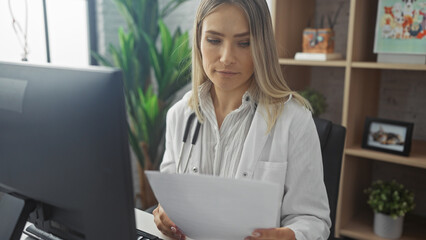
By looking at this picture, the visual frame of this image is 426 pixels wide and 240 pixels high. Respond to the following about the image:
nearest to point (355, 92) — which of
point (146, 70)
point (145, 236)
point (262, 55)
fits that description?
point (262, 55)

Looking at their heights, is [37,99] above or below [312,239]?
above

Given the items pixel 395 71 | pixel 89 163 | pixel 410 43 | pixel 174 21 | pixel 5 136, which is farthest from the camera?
pixel 174 21

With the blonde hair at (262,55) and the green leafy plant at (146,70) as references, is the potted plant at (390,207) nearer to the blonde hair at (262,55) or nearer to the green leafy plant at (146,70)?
the blonde hair at (262,55)

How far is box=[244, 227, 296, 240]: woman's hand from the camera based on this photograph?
744mm

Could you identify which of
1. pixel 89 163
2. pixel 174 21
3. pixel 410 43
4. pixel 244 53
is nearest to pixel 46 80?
pixel 89 163

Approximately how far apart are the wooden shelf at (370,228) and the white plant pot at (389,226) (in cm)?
4

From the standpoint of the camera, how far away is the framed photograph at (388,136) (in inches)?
Answer: 75.7

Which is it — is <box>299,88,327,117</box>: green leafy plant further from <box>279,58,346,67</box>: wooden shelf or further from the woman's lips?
the woman's lips

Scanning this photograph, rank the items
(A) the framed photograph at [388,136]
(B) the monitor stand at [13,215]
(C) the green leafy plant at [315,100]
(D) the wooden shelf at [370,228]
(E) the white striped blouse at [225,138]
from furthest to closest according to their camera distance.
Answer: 1. (C) the green leafy plant at [315,100]
2. (D) the wooden shelf at [370,228]
3. (A) the framed photograph at [388,136]
4. (E) the white striped blouse at [225,138]
5. (B) the monitor stand at [13,215]

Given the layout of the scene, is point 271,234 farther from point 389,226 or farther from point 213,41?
point 389,226

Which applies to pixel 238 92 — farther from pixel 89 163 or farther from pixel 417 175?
pixel 417 175

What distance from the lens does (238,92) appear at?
1227 mm

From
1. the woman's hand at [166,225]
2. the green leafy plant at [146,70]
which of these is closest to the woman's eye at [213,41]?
the woman's hand at [166,225]

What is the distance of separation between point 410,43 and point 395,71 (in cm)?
38
